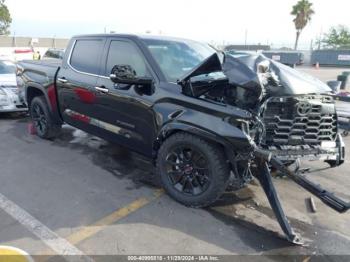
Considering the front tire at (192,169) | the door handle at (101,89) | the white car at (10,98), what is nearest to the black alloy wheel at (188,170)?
the front tire at (192,169)

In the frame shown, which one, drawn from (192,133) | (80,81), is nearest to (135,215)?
(192,133)

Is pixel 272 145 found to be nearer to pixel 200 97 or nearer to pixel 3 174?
pixel 200 97

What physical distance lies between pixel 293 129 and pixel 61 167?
3292 millimetres

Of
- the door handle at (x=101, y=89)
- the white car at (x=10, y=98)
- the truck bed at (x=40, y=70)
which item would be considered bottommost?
the white car at (x=10, y=98)

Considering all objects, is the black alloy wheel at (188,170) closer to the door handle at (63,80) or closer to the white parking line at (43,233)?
the white parking line at (43,233)

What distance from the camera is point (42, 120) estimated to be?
6.34m

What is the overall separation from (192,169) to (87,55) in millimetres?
2543

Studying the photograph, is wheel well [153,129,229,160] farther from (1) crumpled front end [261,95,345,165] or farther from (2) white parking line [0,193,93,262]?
(2) white parking line [0,193,93,262]

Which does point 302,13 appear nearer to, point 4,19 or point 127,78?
point 4,19

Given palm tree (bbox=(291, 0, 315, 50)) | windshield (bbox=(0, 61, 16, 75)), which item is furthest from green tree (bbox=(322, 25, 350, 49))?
windshield (bbox=(0, 61, 16, 75))

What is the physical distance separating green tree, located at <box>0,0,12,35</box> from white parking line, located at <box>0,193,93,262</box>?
4223 centimetres

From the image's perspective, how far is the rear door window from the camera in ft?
16.1

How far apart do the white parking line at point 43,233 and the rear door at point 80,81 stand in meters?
1.72

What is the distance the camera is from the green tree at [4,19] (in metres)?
39.5
